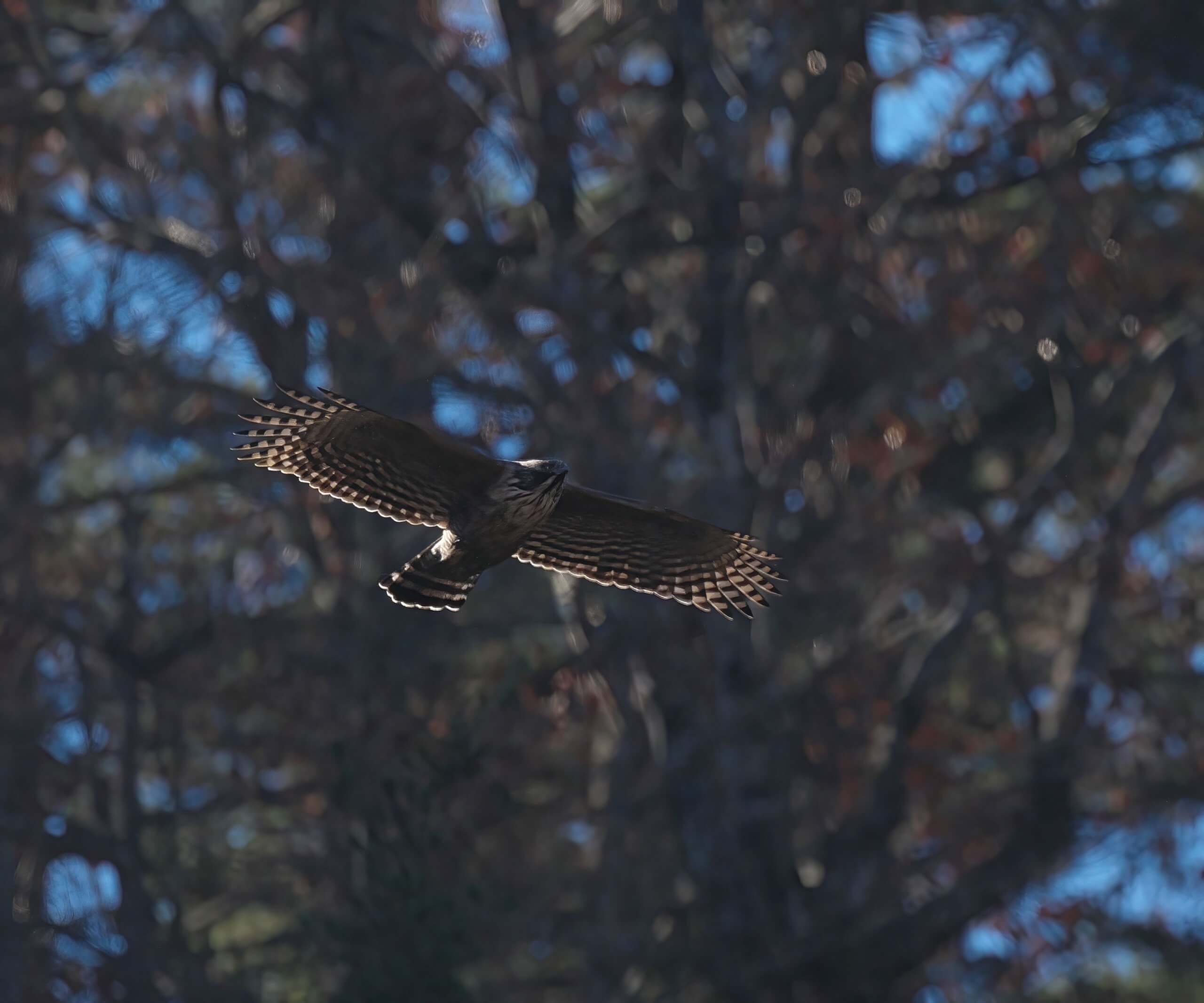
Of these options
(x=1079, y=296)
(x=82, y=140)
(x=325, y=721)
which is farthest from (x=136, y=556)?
(x=1079, y=296)

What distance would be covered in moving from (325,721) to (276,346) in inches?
107

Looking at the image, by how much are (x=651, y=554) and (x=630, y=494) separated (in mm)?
2920

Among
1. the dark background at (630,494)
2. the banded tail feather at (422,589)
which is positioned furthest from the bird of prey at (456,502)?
the dark background at (630,494)

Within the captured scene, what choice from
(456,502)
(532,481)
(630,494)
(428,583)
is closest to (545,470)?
(532,481)

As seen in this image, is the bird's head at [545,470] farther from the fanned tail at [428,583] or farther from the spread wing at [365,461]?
the fanned tail at [428,583]

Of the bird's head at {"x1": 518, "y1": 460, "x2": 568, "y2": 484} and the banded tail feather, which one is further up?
the bird's head at {"x1": 518, "y1": 460, "x2": 568, "y2": 484}

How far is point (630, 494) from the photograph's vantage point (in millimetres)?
11422

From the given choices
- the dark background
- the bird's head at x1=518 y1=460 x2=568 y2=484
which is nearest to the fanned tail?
the bird's head at x1=518 y1=460 x2=568 y2=484

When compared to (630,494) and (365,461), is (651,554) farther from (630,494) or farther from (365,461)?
(630,494)

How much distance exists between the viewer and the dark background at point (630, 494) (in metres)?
11.8

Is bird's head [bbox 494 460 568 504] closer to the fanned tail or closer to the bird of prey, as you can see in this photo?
the bird of prey

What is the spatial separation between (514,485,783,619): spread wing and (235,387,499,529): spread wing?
49cm

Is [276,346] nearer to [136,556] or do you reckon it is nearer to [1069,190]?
[136,556]

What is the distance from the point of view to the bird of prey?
292 inches
